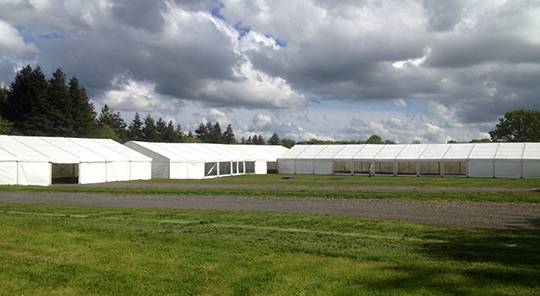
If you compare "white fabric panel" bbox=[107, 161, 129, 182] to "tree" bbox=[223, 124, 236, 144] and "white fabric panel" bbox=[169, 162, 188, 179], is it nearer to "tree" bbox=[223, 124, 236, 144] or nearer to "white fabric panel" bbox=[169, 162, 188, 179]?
"white fabric panel" bbox=[169, 162, 188, 179]

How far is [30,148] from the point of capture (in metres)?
35.0

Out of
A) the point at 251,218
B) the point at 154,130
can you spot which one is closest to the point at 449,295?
the point at 251,218

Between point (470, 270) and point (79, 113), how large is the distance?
73781 mm

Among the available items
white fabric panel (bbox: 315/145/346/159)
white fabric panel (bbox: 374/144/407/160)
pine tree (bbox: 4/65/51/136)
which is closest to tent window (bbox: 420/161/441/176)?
white fabric panel (bbox: 374/144/407/160)

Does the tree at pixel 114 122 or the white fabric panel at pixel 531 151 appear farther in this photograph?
the tree at pixel 114 122

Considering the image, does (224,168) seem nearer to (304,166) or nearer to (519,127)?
(304,166)

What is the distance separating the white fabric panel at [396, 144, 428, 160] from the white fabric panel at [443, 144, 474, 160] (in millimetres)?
2657

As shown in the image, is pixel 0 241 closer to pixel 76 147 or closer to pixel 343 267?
pixel 343 267

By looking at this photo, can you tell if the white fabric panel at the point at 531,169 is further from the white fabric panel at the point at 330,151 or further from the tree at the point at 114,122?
A: the tree at the point at 114,122

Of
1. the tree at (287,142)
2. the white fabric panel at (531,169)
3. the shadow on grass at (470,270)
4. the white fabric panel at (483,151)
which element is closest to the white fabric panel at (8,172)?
the shadow on grass at (470,270)

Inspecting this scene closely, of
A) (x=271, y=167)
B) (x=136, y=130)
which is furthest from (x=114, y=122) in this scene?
(x=271, y=167)

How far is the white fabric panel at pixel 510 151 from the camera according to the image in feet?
146

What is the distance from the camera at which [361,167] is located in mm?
54219

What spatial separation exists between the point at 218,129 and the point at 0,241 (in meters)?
121
